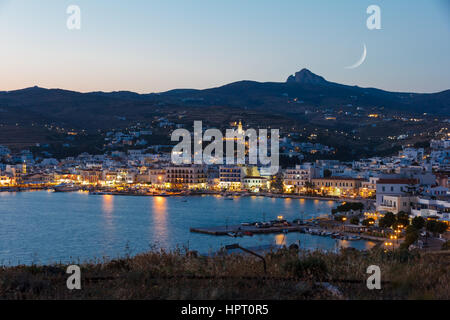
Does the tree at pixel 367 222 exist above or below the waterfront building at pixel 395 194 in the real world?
below

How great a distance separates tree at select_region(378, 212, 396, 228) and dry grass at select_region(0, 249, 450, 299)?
1108 centimetres

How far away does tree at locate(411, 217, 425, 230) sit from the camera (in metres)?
12.9

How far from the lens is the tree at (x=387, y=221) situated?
45.3ft

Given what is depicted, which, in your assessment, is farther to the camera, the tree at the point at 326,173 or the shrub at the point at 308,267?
the tree at the point at 326,173

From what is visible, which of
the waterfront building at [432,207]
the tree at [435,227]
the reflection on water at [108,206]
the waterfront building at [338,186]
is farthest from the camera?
the waterfront building at [338,186]

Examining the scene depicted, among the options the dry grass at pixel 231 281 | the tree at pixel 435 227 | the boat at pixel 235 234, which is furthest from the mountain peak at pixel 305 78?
the dry grass at pixel 231 281

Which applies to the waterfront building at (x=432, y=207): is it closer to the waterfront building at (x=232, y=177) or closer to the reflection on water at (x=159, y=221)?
the reflection on water at (x=159, y=221)

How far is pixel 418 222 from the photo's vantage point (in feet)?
42.4

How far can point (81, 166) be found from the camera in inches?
1499

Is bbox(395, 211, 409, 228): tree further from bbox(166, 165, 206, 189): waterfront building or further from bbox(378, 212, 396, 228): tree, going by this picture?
bbox(166, 165, 206, 189): waterfront building

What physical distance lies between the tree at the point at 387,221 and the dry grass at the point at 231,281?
36.4 ft

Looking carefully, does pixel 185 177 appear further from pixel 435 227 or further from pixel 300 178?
pixel 435 227

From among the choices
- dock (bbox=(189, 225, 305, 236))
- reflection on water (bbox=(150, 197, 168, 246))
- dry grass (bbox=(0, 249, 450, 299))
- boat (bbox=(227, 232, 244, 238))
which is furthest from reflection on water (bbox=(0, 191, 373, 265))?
dry grass (bbox=(0, 249, 450, 299))
